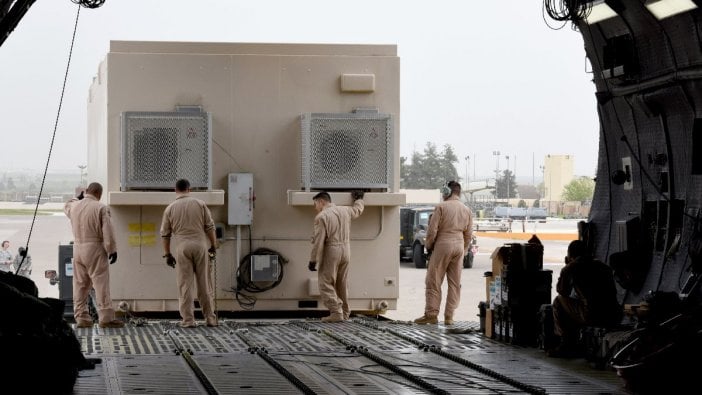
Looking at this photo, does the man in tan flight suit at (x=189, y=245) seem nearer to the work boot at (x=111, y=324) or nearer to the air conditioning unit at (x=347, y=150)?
the work boot at (x=111, y=324)

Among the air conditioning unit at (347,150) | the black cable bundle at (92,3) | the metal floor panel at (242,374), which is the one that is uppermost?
the black cable bundle at (92,3)

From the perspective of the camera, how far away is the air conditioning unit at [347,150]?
14.4 metres

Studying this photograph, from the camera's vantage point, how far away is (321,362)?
1032 cm

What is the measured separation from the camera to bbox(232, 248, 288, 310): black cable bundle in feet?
46.9

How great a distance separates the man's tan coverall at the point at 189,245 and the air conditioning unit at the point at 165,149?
734 millimetres

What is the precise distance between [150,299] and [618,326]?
6044mm

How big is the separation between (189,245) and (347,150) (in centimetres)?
239

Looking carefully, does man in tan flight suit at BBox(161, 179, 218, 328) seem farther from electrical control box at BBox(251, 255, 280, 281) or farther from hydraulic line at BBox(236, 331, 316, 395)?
hydraulic line at BBox(236, 331, 316, 395)

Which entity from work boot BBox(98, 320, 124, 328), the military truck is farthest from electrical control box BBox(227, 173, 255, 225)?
the military truck

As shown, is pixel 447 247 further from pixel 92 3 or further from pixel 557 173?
pixel 557 173

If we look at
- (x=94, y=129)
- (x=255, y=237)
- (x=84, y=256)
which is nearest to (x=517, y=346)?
(x=255, y=237)

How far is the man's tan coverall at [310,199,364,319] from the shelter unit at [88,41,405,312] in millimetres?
274

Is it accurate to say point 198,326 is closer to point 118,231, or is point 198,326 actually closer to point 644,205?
point 118,231

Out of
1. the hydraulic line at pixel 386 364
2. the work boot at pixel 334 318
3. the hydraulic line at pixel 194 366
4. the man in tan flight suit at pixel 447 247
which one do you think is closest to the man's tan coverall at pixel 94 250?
the hydraulic line at pixel 194 366
